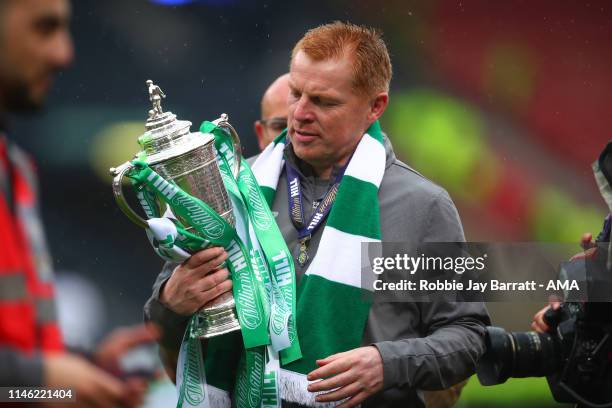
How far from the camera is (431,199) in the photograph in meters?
2.06

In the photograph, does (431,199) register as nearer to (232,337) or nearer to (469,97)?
(232,337)

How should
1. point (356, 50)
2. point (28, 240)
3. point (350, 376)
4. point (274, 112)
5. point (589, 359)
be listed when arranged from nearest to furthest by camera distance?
point (28, 240), point (350, 376), point (356, 50), point (589, 359), point (274, 112)

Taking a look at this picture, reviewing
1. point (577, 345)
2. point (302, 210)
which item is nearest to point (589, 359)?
point (577, 345)

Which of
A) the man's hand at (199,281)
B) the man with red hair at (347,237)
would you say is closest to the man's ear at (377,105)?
the man with red hair at (347,237)

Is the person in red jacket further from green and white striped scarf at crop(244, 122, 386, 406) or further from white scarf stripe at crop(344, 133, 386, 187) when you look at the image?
white scarf stripe at crop(344, 133, 386, 187)

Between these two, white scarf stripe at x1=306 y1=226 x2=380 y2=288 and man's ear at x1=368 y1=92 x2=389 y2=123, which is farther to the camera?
man's ear at x1=368 y1=92 x2=389 y2=123

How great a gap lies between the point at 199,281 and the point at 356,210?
1.31ft

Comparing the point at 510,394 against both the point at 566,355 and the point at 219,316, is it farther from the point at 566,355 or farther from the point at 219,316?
the point at 219,316

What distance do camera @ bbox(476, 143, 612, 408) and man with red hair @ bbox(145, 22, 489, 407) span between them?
265mm

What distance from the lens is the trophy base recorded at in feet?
6.18

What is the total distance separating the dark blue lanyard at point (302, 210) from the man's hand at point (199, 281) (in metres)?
0.24

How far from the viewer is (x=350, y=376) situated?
73.2 inches

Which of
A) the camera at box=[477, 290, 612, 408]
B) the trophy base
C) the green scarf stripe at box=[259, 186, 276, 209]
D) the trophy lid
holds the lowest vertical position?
the camera at box=[477, 290, 612, 408]

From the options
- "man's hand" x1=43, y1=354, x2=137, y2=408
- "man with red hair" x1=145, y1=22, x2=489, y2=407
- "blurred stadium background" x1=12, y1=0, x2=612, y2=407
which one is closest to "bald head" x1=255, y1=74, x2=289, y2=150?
"blurred stadium background" x1=12, y1=0, x2=612, y2=407
